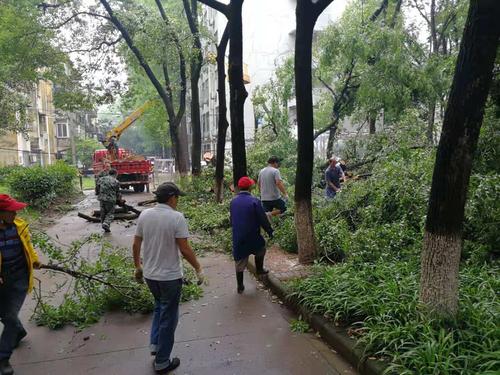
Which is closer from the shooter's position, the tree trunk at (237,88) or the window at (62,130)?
the tree trunk at (237,88)

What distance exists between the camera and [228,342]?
4586mm

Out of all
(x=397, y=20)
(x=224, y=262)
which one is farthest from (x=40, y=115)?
(x=224, y=262)

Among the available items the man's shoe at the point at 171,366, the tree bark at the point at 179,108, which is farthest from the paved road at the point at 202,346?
the tree bark at the point at 179,108

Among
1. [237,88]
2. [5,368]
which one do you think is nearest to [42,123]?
[237,88]

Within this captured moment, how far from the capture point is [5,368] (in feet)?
12.9

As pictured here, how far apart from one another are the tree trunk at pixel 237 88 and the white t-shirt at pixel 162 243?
5218 millimetres

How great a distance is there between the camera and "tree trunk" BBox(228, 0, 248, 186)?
29.4 ft

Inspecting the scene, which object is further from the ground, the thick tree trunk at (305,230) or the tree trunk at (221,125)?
the tree trunk at (221,125)

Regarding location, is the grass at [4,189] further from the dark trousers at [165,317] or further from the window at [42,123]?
the window at [42,123]

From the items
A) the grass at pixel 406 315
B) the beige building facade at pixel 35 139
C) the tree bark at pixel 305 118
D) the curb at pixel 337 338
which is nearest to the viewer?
the grass at pixel 406 315

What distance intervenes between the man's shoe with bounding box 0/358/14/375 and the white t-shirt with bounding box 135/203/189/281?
1534 millimetres

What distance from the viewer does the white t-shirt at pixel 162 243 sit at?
3.87 meters

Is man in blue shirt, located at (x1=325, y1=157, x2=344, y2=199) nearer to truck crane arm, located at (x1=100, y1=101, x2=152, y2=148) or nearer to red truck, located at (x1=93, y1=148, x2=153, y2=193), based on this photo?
red truck, located at (x1=93, y1=148, x2=153, y2=193)

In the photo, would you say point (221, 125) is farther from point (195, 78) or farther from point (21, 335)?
point (21, 335)
